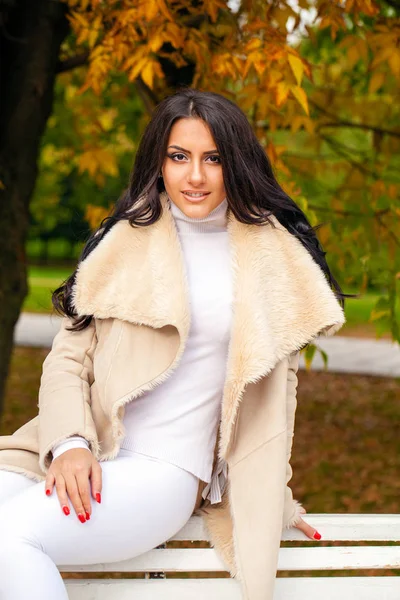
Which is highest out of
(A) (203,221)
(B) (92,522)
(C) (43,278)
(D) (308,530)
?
(A) (203,221)

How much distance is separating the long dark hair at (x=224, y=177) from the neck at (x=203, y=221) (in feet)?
0.16

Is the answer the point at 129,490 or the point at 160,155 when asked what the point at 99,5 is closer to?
the point at 160,155

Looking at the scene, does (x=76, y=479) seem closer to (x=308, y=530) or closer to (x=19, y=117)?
(x=308, y=530)

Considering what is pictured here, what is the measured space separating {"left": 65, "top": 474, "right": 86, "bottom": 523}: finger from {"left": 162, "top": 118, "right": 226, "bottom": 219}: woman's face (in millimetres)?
779

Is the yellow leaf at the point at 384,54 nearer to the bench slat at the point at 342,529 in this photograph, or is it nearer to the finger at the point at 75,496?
the bench slat at the point at 342,529

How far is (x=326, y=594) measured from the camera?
2.35 m

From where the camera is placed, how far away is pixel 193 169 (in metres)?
2.31

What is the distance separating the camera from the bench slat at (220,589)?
2.25 meters

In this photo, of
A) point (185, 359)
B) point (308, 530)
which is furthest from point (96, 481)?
point (308, 530)

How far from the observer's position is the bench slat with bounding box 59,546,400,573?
2.29 meters

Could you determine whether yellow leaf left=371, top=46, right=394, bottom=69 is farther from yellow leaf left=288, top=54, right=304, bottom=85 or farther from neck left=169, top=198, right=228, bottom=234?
neck left=169, top=198, right=228, bottom=234

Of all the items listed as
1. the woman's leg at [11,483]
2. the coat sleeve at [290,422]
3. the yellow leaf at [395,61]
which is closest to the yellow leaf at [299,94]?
the yellow leaf at [395,61]

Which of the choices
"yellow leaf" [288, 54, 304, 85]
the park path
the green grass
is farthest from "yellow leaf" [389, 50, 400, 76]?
the green grass

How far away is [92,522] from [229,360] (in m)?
0.53
